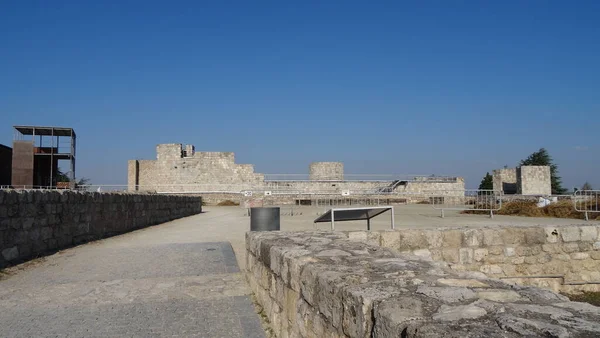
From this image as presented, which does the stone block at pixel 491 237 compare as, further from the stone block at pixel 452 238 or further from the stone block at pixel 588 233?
the stone block at pixel 588 233

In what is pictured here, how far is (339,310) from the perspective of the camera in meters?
2.63

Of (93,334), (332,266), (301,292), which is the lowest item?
(93,334)

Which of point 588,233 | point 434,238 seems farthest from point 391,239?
point 588,233

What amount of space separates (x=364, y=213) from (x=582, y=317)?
6.10 metres

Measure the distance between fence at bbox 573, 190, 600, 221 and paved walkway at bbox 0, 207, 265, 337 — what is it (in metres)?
14.3

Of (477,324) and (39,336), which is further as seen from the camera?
(39,336)

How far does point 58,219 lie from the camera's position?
9.40 m

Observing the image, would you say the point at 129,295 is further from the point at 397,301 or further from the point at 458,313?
the point at 458,313

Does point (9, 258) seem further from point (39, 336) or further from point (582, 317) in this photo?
point (582, 317)

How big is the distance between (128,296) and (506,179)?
3552cm

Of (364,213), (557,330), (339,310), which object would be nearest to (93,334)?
(339,310)

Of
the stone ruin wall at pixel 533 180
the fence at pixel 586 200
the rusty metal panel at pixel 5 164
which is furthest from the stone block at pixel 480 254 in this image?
the stone ruin wall at pixel 533 180

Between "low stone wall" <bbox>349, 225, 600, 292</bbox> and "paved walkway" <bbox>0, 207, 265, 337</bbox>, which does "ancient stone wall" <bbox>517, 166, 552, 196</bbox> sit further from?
"paved walkway" <bbox>0, 207, 265, 337</bbox>

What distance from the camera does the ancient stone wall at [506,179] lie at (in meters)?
36.2
